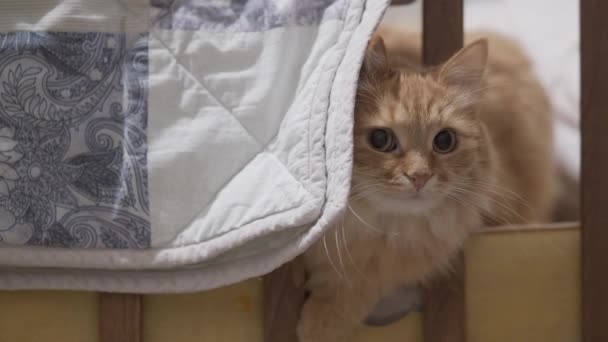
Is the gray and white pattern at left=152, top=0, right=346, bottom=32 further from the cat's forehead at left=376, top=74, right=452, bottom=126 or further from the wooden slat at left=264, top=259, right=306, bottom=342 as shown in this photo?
the wooden slat at left=264, top=259, right=306, bottom=342

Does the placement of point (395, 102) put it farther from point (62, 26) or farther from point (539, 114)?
point (539, 114)

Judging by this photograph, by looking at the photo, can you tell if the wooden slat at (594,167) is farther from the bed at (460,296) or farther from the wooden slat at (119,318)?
the wooden slat at (119,318)

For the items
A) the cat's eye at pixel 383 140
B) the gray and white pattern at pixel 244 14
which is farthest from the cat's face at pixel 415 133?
the gray and white pattern at pixel 244 14

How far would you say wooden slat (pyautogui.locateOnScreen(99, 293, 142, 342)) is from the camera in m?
1.09

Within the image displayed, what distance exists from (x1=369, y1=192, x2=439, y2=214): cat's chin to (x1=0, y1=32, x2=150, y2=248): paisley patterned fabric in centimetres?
38

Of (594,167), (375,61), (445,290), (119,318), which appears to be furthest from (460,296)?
(119,318)

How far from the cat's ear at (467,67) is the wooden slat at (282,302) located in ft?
1.36

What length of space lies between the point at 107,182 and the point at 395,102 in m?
0.49

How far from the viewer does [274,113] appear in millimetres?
1078

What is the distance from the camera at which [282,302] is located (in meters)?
1.14

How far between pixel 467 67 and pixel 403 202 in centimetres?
27

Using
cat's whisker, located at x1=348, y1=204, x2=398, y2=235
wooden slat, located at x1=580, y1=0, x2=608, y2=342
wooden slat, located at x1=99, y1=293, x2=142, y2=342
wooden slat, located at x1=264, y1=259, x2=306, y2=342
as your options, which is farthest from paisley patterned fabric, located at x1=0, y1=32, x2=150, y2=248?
wooden slat, located at x1=580, y1=0, x2=608, y2=342

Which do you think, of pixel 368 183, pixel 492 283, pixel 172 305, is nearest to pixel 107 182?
pixel 172 305

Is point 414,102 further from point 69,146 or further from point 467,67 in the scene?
point 69,146
